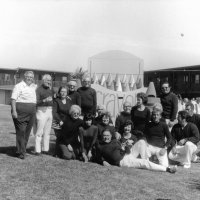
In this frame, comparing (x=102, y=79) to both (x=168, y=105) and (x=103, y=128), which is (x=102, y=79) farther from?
(x=103, y=128)

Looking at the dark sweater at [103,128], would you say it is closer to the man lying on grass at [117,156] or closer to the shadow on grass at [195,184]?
the man lying on grass at [117,156]

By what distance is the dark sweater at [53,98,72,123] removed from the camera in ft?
24.8

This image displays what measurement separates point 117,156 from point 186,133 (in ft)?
5.64

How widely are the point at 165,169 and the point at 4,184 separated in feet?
9.82

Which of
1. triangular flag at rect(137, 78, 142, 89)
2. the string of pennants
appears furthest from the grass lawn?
triangular flag at rect(137, 78, 142, 89)

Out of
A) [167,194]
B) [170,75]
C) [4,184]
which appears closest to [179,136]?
[167,194]

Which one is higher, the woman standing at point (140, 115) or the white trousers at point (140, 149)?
the woman standing at point (140, 115)

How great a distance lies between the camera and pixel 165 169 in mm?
6629

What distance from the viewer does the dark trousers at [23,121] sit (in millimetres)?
6891

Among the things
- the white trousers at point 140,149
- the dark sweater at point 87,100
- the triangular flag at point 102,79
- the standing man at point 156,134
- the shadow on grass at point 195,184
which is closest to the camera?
the shadow on grass at point 195,184

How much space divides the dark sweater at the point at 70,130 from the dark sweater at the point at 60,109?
0.63 feet

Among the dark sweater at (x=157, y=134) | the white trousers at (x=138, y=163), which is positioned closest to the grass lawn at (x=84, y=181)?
the white trousers at (x=138, y=163)

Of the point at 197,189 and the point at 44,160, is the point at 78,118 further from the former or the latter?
the point at 197,189

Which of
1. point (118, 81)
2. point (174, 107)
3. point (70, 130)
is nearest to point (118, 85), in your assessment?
point (118, 81)
